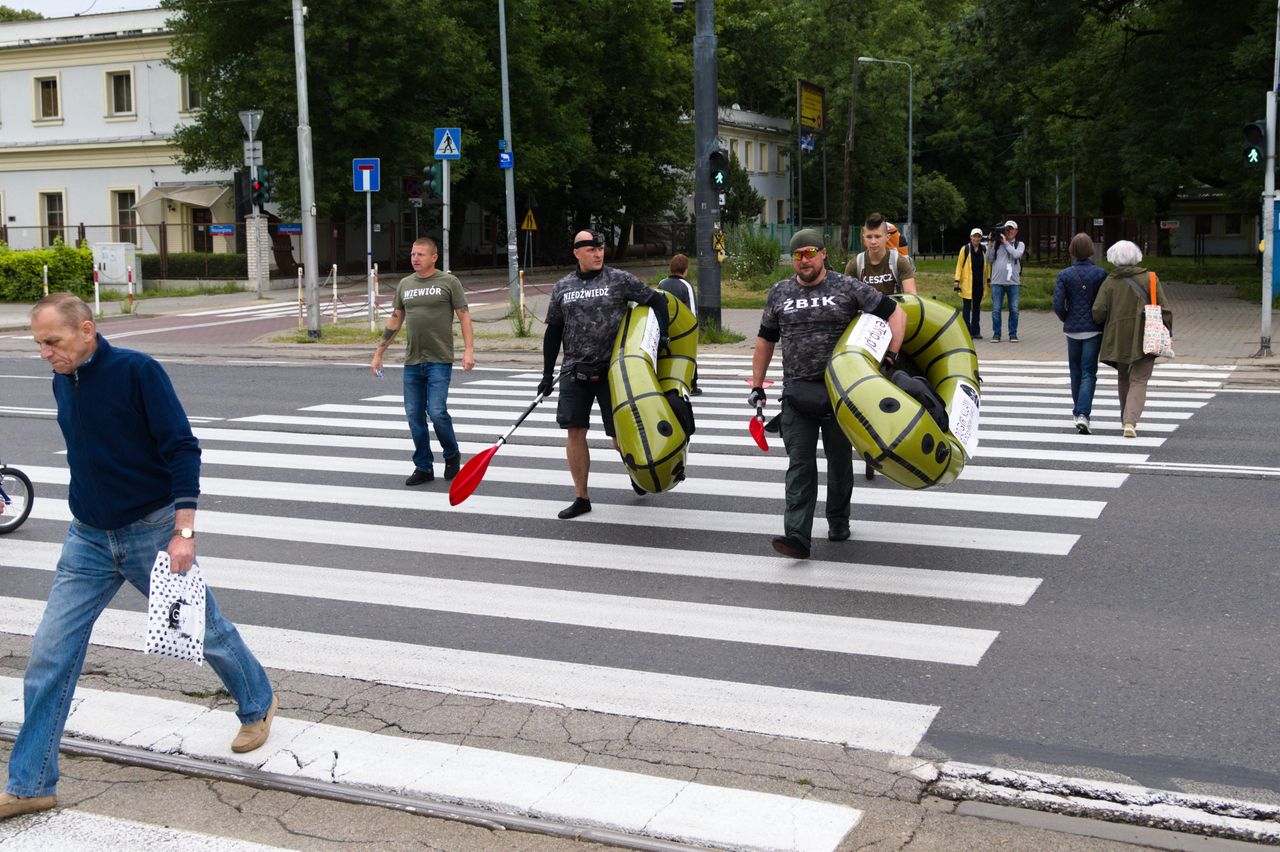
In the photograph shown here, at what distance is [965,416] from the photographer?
8477mm

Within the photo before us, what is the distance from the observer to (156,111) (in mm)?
52125

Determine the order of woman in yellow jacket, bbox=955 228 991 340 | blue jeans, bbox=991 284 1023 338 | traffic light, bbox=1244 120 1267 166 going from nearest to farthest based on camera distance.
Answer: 1. traffic light, bbox=1244 120 1267 166
2. woman in yellow jacket, bbox=955 228 991 340
3. blue jeans, bbox=991 284 1023 338

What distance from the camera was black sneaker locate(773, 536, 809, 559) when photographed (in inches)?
322

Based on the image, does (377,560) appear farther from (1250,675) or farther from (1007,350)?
(1007,350)

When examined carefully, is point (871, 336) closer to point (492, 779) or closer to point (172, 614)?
point (492, 779)

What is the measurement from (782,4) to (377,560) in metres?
74.5

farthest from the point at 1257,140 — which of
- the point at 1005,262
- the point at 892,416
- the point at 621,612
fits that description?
the point at 621,612

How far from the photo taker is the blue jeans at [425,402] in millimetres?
10906

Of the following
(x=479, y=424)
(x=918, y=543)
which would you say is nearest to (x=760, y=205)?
(x=479, y=424)

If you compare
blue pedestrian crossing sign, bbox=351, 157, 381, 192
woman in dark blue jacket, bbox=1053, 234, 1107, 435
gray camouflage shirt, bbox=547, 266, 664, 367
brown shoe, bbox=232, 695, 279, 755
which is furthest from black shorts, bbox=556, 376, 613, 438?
blue pedestrian crossing sign, bbox=351, 157, 381, 192

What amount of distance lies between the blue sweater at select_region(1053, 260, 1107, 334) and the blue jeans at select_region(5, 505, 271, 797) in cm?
957

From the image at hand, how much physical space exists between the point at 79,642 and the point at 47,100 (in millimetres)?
55227

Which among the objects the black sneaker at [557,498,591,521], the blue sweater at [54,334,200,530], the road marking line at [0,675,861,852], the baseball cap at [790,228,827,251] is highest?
the baseball cap at [790,228,827,251]

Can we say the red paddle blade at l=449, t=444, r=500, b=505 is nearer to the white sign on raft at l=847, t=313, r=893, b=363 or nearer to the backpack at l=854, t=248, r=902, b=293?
the white sign on raft at l=847, t=313, r=893, b=363
